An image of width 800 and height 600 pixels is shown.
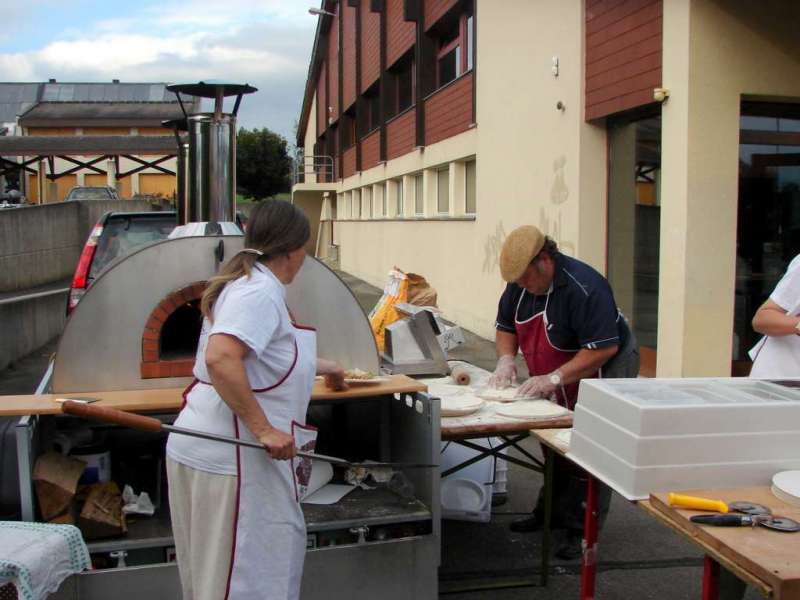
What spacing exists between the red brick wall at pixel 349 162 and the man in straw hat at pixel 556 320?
75.9 ft

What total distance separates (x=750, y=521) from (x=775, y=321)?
1658mm

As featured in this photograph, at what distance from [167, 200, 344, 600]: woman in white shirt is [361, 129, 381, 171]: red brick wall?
1958cm

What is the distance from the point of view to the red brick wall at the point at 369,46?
874 inches

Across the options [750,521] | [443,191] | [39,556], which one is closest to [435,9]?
[443,191]

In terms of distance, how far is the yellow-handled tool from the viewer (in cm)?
240

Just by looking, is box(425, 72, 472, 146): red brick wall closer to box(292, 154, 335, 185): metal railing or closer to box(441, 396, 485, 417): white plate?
box(441, 396, 485, 417): white plate

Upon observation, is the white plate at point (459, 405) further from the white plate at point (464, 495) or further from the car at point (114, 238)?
the car at point (114, 238)

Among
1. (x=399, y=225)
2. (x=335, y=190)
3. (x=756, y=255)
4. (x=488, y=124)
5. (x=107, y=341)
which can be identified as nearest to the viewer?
(x=107, y=341)

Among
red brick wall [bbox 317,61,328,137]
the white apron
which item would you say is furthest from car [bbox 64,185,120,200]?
the white apron

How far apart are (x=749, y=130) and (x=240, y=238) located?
15.9 ft

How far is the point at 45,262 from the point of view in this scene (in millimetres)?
18078

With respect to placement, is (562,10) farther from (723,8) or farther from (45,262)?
(45,262)

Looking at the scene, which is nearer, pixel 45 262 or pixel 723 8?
pixel 723 8

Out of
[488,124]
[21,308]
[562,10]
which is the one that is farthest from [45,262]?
[562,10]
